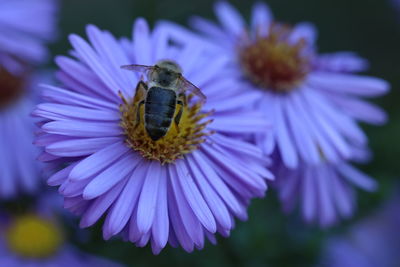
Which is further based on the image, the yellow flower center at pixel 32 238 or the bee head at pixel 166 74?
the yellow flower center at pixel 32 238

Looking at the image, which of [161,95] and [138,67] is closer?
[161,95]

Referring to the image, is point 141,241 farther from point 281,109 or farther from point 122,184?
point 281,109

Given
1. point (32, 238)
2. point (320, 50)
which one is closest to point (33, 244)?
point (32, 238)

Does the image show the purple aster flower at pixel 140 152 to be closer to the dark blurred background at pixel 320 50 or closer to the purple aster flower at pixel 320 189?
the purple aster flower at pixel 320 189

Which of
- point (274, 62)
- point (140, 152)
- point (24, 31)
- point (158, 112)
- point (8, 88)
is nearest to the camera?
point (158, 112)

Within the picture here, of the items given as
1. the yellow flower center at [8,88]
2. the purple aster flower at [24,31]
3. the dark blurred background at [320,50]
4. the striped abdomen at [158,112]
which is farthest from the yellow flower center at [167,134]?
the yellow flower center at [8,88]

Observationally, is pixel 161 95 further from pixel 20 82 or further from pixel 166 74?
pixel 20 82

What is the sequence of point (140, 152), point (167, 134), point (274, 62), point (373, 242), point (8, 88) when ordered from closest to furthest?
point (140, 152), point (167, 134), point (274, 62), point (8, 88), point (373, 242)
